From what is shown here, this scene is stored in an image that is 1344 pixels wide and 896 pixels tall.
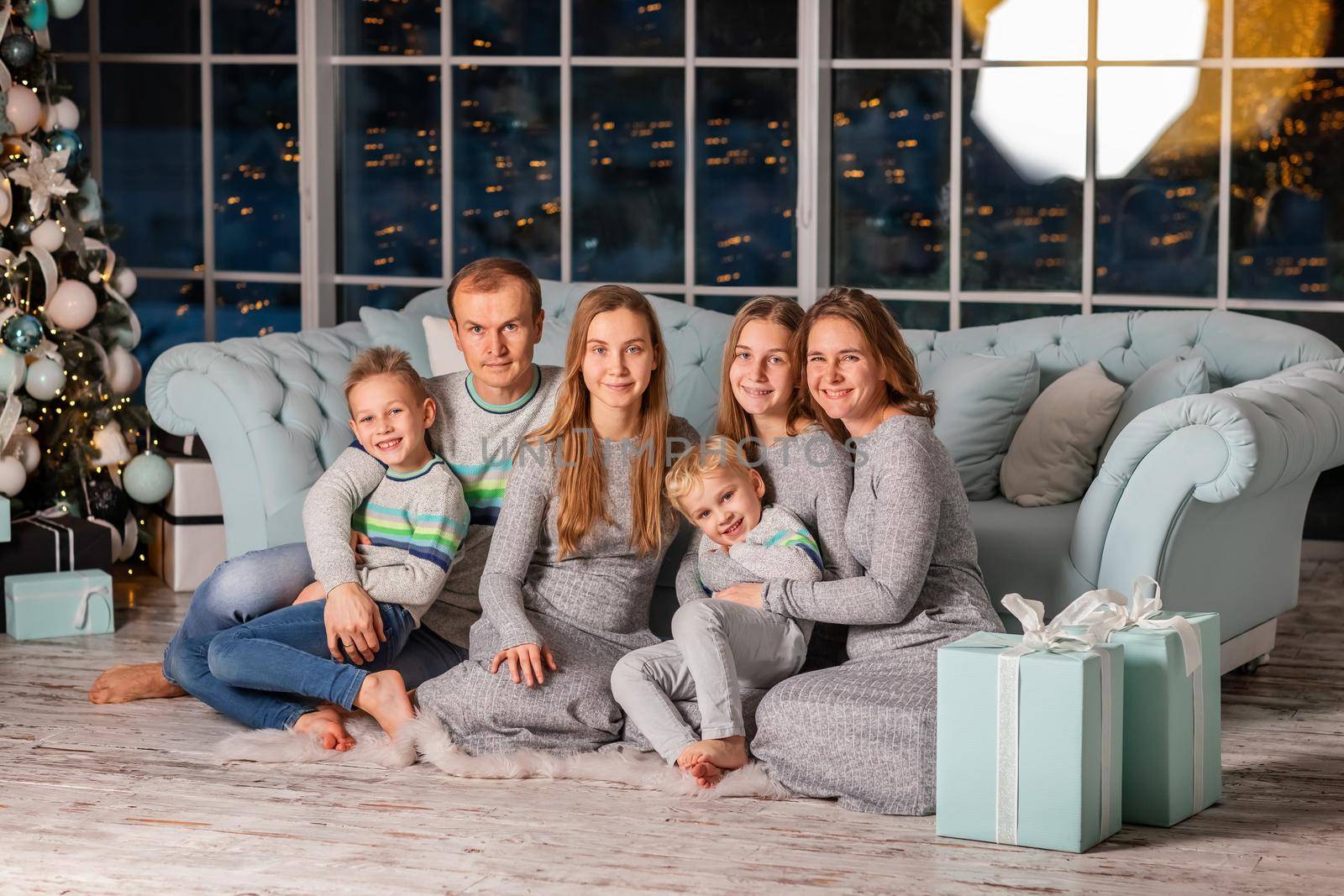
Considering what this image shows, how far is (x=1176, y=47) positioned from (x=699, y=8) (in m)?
1.50

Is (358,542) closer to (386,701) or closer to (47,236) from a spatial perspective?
(386,701)

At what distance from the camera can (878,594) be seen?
8.61ft

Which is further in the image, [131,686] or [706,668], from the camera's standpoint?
[131,686]

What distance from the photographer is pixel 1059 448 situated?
3.38m

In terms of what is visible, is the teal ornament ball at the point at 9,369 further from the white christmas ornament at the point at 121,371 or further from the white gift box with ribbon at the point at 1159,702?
the white gift box with ribbon at the point at 1159,702

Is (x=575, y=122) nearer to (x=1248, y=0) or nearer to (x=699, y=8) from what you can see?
(x=699, y=8)

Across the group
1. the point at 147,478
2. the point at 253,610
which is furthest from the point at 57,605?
the point at 253,610

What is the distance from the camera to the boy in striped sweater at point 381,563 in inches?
115

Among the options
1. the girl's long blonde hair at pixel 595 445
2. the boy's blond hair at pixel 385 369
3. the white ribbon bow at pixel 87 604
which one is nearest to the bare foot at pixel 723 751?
the girl's long blonde hair at pixel 595 445

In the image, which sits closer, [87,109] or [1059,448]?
[1059,448]

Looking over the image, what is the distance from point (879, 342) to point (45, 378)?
249cm

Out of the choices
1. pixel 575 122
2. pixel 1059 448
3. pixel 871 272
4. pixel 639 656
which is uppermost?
pixel 575 122

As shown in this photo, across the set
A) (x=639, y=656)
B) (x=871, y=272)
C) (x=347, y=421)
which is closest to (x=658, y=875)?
(x=639, y=656)

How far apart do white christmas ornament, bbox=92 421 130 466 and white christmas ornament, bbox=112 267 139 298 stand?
0.38 meters
